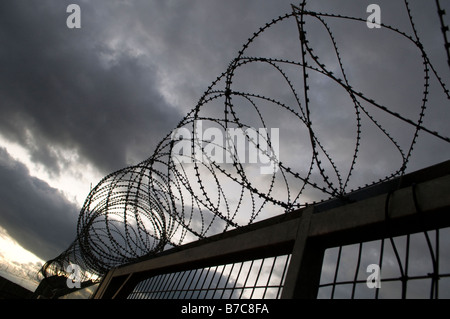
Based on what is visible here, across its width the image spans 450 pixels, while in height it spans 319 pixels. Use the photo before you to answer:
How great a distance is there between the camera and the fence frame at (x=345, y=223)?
3.30 meters

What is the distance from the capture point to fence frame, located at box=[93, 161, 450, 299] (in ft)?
10.8

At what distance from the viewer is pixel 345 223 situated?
13.1 feet

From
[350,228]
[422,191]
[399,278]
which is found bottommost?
[399,278]
